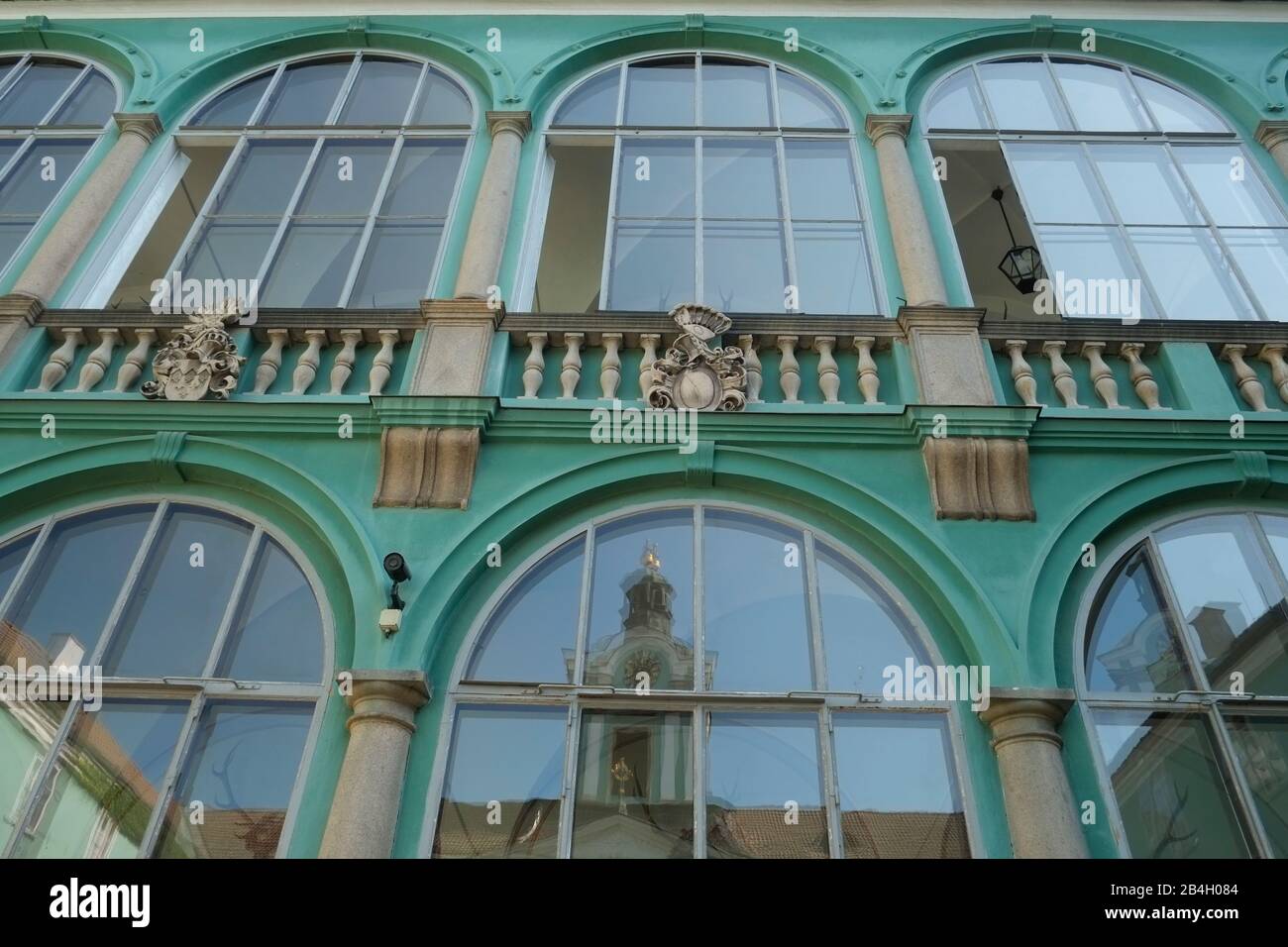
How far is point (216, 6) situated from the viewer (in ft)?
37.4

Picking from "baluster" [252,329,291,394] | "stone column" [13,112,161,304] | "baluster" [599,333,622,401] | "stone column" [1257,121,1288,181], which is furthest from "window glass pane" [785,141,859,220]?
"stone column" [13,112,161,304]

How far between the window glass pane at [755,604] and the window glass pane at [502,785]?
1.06 m

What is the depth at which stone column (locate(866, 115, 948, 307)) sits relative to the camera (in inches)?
320

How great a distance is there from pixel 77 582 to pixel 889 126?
7454 millimetres

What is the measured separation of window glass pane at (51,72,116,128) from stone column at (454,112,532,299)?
12.7 feet

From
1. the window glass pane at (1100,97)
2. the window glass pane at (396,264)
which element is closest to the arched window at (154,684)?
the window glass pane at (396,264)

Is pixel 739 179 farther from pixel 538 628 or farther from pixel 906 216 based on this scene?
pixel 538 628

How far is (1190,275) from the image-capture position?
8.65 metres

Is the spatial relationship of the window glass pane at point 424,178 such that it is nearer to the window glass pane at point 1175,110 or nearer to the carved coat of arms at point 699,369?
the carved coat of arms at point 699,369

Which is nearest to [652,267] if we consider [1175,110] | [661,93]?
[661,93]
